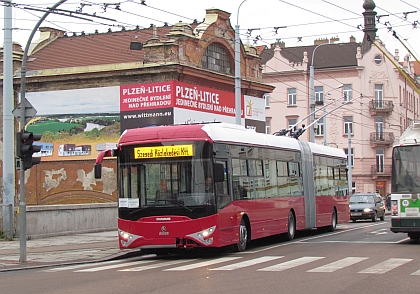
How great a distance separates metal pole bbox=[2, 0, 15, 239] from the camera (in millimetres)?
23459

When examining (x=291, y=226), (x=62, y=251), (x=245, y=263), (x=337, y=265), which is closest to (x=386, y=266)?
(x=337, y=265)

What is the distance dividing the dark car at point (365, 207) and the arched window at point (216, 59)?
30.7ft

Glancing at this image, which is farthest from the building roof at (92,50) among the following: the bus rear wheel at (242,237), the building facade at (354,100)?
the building facade at (354,100)

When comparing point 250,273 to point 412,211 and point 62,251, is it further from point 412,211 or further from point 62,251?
point 62,251

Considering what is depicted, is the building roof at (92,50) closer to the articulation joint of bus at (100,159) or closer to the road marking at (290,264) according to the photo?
the articulation joint of bus at (100,159)

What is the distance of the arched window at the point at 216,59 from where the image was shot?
38.0 meters

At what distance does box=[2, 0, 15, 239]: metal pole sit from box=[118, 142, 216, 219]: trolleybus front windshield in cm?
726

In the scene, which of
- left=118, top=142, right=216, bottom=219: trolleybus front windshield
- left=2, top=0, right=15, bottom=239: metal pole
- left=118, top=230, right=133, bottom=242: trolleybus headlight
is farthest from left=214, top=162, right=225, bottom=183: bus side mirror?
left=2, top=0, right=15, bottom=239: metal pole

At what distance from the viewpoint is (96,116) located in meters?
37.2

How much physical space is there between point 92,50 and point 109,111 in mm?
5075

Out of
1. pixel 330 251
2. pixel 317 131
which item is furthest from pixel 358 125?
pixel 330 251

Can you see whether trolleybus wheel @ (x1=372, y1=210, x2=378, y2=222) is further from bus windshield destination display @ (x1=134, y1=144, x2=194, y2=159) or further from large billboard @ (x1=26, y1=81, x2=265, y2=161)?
bus windshield destination display @ (x1=134, y1=144, x2=194, y2=159)

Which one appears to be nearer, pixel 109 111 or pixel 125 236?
pixel 125 236

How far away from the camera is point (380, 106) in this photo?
71.9 m
